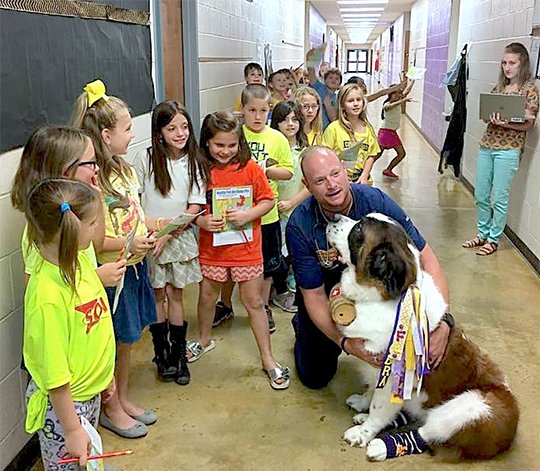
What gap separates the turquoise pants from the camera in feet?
15.7

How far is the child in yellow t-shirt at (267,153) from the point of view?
346cm

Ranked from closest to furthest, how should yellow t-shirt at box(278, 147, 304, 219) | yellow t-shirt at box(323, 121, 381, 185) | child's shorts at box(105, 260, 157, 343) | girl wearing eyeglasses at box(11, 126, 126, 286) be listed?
girl wearing eyeglasses at box(11, 126, 126, 286) → child's shorts at box(105, 260, 157, 343) → yellow t-shirt at box(278, 147, 304, 219) → yellow t-shirt at box(323, 121, 381, 185)

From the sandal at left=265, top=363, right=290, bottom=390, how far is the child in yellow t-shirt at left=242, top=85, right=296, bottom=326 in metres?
0.56

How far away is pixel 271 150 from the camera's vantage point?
137 inches

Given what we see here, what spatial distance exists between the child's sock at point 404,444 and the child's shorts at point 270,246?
1332mm

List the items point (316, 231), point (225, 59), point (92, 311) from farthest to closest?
point (225, 59), point (316, 231), point (92, 311)

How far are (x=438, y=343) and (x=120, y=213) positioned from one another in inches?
52.0

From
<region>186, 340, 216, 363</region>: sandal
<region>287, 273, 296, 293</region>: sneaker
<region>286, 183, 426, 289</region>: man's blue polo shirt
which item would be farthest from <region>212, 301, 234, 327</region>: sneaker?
<region>286, 183, 426, 289</region>: man's blue polo shirt

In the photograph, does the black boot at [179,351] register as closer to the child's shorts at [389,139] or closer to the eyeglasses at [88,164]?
the eyeglasses at [88,164]

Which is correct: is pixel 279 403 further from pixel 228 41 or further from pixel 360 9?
pixel 360 9

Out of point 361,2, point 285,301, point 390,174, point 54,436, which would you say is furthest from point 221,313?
point 361,2

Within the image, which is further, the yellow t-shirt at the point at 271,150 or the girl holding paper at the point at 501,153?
the girl holding paper at the point at 501,153

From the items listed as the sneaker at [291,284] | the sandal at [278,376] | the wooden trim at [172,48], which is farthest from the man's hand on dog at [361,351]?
the wooden trim at [172,48]

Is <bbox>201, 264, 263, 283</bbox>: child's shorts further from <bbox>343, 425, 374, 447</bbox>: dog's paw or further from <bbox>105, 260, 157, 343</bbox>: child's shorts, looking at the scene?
<bbox>343, 425, 374, 447</bbox>: dog's paw
